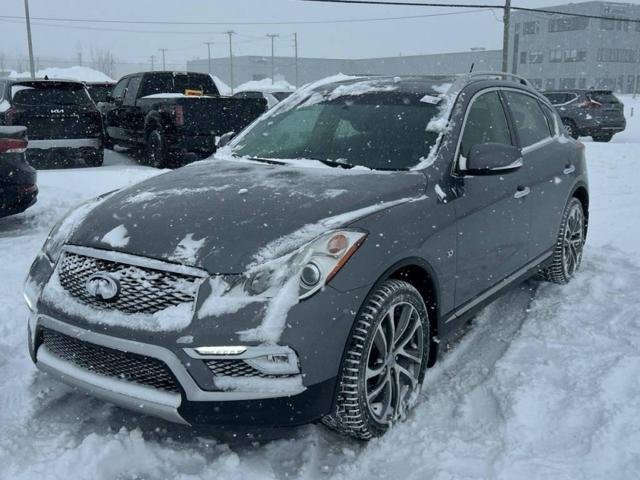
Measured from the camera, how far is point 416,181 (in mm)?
3383

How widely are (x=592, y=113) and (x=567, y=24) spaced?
55.9 m

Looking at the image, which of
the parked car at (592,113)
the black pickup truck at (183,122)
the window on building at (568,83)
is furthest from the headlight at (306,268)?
the window on building at (568,83)

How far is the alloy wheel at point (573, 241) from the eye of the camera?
531 centimetres

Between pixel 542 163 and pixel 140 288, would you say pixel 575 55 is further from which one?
pixel 140 288

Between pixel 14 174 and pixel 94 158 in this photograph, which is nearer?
pixel 14 174

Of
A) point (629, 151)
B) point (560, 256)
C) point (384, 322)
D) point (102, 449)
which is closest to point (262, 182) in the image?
point (384, 322)

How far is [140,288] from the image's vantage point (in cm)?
271

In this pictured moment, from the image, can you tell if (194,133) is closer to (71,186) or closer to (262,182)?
(71,186)

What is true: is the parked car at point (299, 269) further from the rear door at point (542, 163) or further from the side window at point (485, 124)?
the rear door at point (542, 163)

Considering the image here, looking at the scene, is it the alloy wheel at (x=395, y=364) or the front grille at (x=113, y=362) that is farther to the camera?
the alloy wheel at (x=395, y=364)

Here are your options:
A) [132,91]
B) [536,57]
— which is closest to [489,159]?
[132,91]

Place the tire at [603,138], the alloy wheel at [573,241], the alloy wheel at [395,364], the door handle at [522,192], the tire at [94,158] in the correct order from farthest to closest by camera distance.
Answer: the tire at [603,138] < the tire at [94,158] < the alloy wheel at [573,241] < the door handle at [522,192] < the alloy wheel at [395,364]

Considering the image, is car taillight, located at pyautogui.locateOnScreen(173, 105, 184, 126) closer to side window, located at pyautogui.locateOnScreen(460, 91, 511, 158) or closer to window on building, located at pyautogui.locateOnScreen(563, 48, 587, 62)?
side window, located at pyautogui.locateOnScreen(460, 91, 511, 158)

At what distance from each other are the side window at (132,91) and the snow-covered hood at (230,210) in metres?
9.83
